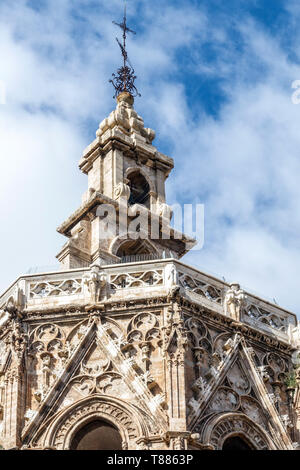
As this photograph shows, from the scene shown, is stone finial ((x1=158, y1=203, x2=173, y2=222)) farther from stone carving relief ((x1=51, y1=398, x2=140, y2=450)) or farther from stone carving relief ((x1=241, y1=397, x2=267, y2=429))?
stone carving relief ((x1=51, y1=398, x2=140, y2=450))

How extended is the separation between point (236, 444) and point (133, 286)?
20.2ft

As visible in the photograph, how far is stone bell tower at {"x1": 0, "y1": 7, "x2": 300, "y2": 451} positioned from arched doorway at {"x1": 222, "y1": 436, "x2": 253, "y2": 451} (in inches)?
1.3

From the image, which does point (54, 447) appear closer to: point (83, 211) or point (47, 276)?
point (47, 276)

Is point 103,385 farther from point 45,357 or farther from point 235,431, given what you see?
point 235,431

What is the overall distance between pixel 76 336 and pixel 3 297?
3.78 meters

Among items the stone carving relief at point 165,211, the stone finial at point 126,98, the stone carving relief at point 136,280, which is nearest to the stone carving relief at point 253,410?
the stone carving relief at point 136,280

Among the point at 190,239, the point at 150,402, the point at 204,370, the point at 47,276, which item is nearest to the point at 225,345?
the point at 204,370

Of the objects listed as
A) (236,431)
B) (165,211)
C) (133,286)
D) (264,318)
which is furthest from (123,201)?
(236,431)

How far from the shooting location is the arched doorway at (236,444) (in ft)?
115

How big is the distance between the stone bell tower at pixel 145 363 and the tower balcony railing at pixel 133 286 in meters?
0.04
